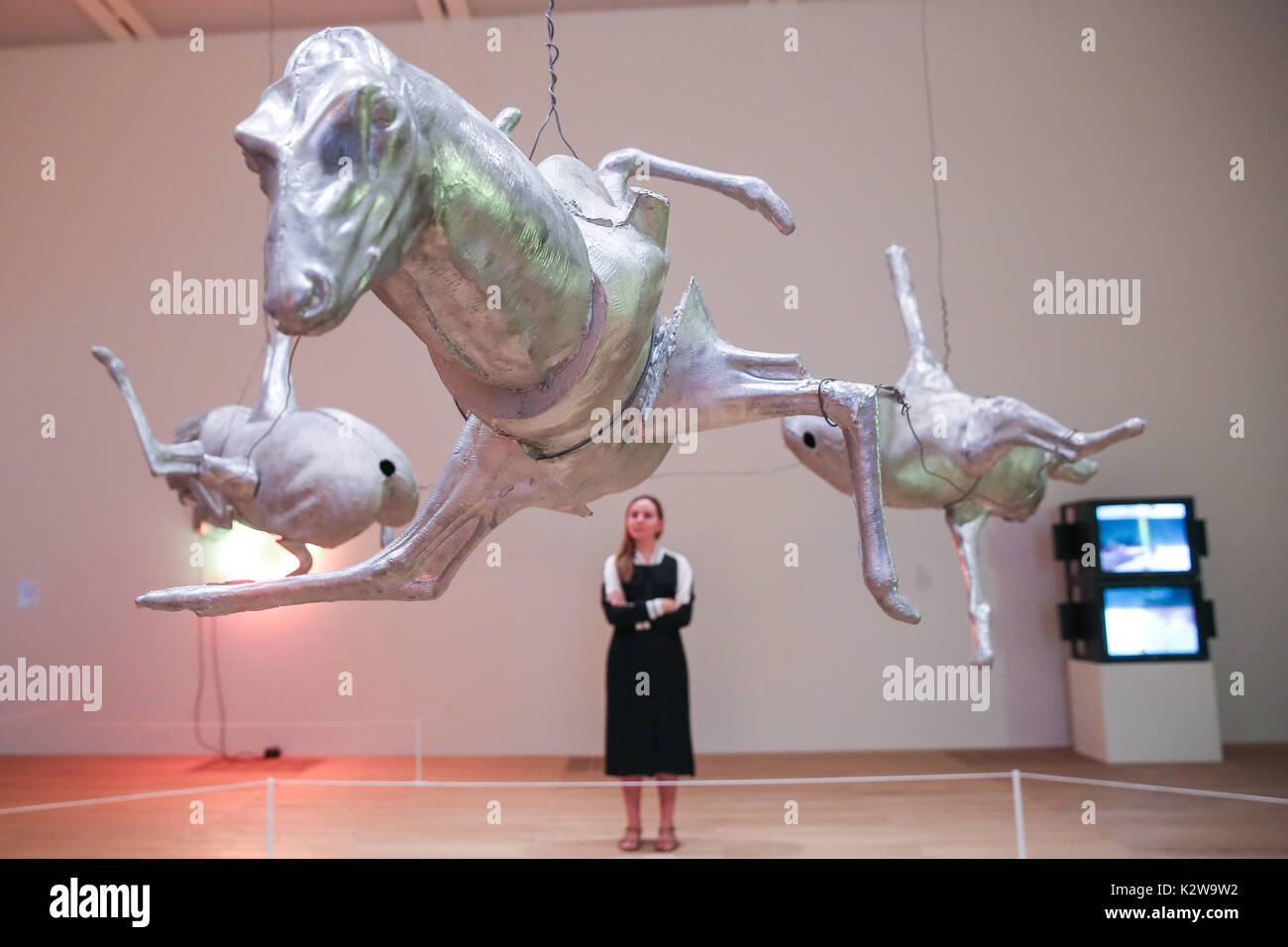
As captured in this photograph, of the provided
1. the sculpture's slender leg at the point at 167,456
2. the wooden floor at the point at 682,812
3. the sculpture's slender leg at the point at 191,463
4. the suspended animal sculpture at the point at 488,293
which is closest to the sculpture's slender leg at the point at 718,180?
the suspended animal sculpture at the point at 488,293

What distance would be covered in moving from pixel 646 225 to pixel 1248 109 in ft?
22.3

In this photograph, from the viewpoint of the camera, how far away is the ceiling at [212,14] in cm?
659

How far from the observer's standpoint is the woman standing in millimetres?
4406

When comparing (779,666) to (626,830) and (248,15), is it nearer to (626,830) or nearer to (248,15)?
(626,830)

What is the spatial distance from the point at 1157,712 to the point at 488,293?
578 cm

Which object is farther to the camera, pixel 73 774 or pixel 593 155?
pixel 593 155

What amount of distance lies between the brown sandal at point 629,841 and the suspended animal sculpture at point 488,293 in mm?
2629

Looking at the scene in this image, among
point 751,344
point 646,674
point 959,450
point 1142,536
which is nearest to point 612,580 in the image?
point 646,674

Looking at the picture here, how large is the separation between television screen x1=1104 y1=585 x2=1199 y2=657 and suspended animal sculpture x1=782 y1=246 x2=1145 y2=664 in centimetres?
368

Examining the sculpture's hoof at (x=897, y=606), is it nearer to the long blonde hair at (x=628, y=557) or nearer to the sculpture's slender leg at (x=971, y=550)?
the sculpture's slender leg at (x=971, y=550)

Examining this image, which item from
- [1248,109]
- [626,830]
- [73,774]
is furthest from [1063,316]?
[73,774]

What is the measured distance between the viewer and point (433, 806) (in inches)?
205

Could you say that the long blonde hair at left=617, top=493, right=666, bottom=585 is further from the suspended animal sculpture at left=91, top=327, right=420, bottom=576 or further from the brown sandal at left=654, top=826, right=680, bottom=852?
the suspended animal sculpture at left=91, top=327, right=420, bottom=576

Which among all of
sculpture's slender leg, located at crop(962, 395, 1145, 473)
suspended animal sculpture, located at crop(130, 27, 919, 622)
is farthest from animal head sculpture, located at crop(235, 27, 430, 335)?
sculpture's slender leg, located at crop(962, 395, 1145, 473)
